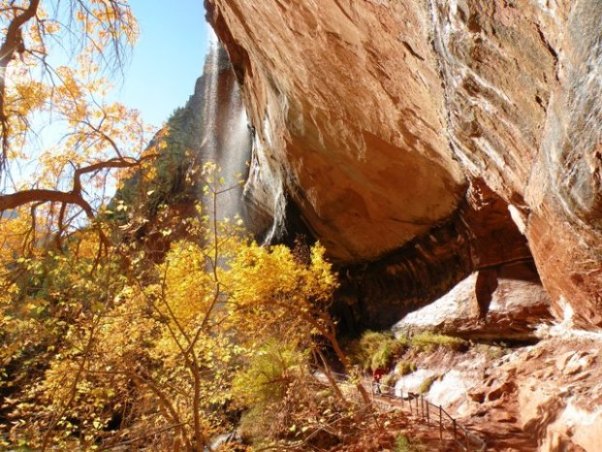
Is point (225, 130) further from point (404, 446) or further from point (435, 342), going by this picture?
point (404, 446)

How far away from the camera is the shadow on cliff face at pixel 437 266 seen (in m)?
12.1

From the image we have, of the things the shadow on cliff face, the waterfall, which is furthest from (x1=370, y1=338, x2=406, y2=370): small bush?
the waterfall

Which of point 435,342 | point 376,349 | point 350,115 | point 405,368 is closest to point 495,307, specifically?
point 435,342

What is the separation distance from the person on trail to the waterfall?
10356mm

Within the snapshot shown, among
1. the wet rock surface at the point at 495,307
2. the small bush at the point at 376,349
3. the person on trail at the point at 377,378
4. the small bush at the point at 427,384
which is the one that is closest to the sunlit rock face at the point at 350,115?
the wet rock surface at the point at 495,307

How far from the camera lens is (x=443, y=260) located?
14672mm

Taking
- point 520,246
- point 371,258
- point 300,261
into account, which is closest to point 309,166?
point 300,261

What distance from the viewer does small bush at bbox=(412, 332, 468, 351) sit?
533 inches

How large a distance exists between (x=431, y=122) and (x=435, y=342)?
7.93 m

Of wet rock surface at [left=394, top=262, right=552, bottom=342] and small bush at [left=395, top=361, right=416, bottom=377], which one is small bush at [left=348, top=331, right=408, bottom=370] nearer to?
small bush at [left=395, top=361, right=416, bottom=377]

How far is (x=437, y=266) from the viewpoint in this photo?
15008 mm

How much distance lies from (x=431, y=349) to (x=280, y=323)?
5776 mm

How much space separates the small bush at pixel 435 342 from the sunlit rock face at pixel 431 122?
169 cm

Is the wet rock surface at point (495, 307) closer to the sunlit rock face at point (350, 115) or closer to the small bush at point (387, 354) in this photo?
the small bush at point (387, 354)
